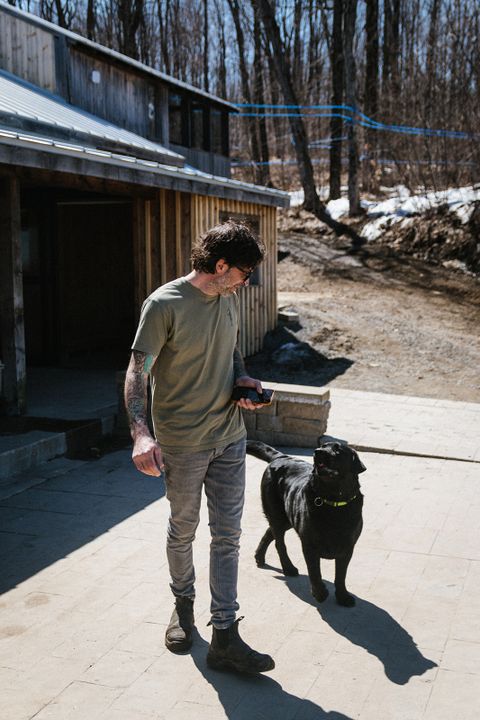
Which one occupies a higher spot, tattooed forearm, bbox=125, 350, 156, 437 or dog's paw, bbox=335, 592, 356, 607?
tattooed forearm, bbox=125, 350, 156, 437

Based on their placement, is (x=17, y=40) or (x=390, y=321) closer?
(x=17, y=40)

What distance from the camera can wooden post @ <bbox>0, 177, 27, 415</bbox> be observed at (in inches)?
309

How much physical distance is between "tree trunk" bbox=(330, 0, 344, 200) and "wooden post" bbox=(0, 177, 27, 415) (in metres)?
16.1

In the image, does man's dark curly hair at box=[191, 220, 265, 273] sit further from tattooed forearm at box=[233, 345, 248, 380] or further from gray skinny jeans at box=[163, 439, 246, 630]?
gray skinny jeans at box=[163, 439, 246, 630]

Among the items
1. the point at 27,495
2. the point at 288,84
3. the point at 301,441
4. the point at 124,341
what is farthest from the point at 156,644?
the point at 288,84

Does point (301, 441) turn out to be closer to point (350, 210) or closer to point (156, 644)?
point (156, 644)

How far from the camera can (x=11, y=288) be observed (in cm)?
787

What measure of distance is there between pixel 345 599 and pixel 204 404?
148 centimetres

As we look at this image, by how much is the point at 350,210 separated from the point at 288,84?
13.0 feet

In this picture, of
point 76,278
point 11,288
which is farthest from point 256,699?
point 76,278

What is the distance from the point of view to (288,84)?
21.3 meters

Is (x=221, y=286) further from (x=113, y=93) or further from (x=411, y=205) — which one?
(x=411, y=205)

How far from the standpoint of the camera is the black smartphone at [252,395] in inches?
135

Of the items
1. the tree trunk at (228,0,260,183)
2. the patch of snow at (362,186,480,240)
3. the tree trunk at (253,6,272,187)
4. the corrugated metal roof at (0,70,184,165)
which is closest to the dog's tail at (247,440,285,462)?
the corrugated metal roof at (0,70,184,165)
